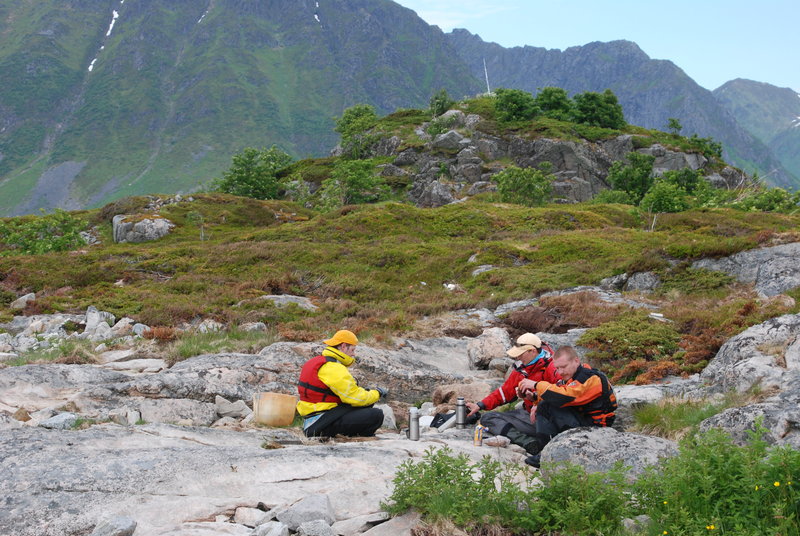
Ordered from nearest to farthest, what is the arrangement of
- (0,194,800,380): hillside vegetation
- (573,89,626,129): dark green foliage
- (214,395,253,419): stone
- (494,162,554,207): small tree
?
(214,395,253,419): stone < (0,194,800,380): hillside vegetation < (494,162,554,207): small tree < (573,89,626,129): dark green foliage

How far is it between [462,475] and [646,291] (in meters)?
18.1

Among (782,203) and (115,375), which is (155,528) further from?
(782,203)

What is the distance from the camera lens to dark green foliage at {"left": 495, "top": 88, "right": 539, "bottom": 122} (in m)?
89.6

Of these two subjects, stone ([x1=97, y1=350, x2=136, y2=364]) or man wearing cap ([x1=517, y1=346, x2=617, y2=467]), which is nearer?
man wearing cap ([x1=517, y1=346, x2=617, y2=467])

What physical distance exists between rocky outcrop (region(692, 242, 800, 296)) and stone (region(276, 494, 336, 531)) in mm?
17447

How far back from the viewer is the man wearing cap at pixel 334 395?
957cm

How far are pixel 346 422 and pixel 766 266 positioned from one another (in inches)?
678

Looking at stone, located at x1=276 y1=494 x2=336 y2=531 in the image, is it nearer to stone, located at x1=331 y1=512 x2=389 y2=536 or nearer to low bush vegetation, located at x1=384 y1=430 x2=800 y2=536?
stone, located at x1=331 y1=512 x2=389 y2=536

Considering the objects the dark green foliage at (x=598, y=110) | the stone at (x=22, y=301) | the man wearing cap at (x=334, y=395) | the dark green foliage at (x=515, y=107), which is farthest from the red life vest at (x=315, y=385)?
the dark green foliage at (x=598, y=110)

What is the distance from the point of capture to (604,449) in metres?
7.29

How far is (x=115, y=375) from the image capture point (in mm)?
12312

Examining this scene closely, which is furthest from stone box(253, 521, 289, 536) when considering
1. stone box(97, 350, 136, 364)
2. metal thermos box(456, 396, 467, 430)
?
stone box(97, 350, 136, 364)

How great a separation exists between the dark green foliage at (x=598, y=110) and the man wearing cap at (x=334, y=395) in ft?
294

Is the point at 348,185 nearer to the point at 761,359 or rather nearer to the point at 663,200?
the point at 663,200
